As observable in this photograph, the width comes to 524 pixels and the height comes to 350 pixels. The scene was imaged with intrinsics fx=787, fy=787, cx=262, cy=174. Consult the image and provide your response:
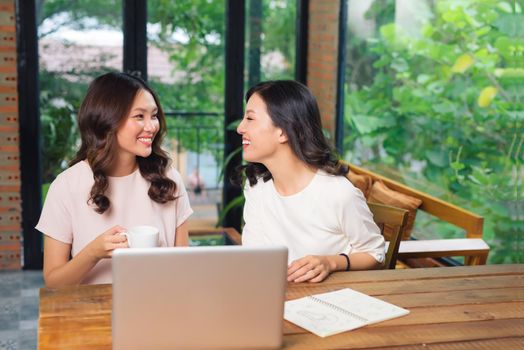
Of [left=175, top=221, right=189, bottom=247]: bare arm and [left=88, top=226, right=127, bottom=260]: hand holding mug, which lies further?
[left=175, top=221, right=189, bottom=247]: bare arm

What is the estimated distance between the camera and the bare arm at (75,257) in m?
2.15

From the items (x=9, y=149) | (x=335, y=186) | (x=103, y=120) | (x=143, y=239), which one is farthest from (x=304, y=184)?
(x=9, y=149)

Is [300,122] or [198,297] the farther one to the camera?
[300,122]

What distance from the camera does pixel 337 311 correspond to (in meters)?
2.00

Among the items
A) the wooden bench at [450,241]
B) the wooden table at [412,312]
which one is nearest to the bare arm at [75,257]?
the wooden table at [412,312]

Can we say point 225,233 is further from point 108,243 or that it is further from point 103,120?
point 108,243

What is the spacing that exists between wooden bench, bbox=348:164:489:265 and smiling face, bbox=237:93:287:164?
804 millimetres

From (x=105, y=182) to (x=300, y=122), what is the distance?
2.13 feet

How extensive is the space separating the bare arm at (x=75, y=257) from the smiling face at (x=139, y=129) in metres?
0.36

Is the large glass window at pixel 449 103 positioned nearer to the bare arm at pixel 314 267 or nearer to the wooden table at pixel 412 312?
the wooden table at pixel 412 312

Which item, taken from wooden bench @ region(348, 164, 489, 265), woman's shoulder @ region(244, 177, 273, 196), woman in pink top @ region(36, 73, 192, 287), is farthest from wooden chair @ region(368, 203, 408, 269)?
woman in pink top @ region(36, 73, 192, 287)

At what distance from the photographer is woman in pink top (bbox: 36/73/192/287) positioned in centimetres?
245

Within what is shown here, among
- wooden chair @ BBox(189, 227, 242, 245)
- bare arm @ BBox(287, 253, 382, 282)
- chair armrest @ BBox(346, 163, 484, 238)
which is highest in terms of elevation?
bare arm @ BBox(287, 253, 382, 282)

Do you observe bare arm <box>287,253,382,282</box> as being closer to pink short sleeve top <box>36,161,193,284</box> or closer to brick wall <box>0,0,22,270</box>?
pink short sleeve top <box>36,161,193,284</box>
